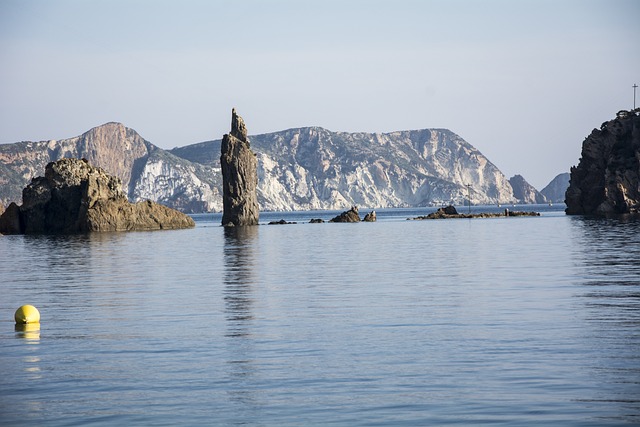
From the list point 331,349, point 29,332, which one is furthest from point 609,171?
point 331,349

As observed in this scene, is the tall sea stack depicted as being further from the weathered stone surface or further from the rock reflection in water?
the rock reflection in water

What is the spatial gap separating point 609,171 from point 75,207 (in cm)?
9908

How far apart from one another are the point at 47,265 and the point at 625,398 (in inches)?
2095

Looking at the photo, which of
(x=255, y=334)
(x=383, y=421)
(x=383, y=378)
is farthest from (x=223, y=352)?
(x=383, y=421)

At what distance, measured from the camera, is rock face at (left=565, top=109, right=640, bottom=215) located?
16888 centimetres

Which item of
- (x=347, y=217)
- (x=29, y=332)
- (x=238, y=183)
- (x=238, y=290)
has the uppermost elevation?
(x=238, y=183)

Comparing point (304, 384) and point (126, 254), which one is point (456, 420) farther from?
point (126, 254)

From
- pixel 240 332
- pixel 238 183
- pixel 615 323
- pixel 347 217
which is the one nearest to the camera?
pixel 615 323

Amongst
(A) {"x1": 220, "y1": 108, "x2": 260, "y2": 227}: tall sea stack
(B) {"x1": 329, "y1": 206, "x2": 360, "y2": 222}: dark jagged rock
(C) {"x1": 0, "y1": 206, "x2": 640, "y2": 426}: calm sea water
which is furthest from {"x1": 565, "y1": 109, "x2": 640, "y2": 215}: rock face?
(C) {"x1": 0, "y1": 206, "x2": 640, "y2": 426}: calm sea water

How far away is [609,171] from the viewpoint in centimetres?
17438

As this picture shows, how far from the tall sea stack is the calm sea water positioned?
120 m

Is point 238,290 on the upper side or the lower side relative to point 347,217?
lower

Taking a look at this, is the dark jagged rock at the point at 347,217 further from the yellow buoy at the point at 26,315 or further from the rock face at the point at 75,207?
the yellow buoy at the point at 26,315

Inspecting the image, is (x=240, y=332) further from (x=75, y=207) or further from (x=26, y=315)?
(x=75, y=207)
